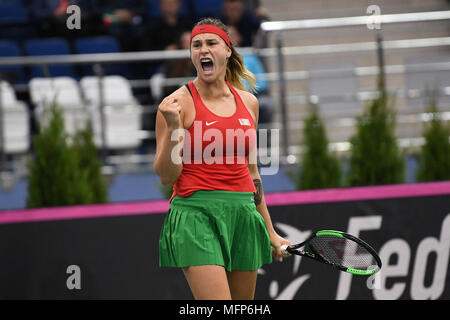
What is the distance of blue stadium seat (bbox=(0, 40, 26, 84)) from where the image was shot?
26.5ft

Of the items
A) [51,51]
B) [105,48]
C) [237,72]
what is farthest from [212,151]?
[51,51]

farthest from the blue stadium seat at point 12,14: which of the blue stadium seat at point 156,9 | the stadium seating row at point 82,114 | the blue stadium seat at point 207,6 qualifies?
the stadium seating row at point 82,114

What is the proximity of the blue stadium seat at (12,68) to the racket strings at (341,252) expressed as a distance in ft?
18.3

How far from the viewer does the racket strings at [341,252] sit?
331cm

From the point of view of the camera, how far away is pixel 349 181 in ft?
18.5

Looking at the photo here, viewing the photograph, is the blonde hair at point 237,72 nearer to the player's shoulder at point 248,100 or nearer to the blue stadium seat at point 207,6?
the player's shoulder at point 248,100

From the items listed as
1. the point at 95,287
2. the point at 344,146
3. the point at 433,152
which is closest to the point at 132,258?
the point at 95,287

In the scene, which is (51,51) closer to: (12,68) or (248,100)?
(12,68)

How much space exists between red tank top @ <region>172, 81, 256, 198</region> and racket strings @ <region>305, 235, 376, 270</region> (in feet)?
1.54

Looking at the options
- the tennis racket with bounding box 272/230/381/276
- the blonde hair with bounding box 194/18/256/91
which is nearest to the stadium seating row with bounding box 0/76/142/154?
the blonde hair with bounding box 194/18/256/91

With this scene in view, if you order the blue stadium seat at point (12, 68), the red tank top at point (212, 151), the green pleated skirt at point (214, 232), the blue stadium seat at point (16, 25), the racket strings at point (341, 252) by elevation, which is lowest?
the racket strings at point (341, 252)

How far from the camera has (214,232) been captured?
10.2 feet
